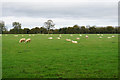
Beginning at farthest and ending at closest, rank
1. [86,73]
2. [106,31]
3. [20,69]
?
[106,31], [20,69], [86,73]

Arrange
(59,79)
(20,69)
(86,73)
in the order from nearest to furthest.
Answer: (59,79) → (86,73) → (20,69)

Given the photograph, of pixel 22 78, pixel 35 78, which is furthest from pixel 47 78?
pixel 22 78

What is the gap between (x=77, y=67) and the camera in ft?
27.4

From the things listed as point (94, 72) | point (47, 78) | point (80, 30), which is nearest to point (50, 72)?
point (47, 78)

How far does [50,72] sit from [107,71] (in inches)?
103

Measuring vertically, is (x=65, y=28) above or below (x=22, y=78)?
above

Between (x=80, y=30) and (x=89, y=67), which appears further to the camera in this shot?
(x=80, y=30)

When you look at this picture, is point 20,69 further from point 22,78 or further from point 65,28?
point 65,28

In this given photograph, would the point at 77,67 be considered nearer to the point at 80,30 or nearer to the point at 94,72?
the point at 94,72

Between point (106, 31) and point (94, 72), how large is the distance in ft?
360

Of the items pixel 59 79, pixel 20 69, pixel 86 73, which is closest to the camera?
pixel 59 79

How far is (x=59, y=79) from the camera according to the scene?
6.55 metres

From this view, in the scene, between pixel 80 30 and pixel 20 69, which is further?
pixel 80 30

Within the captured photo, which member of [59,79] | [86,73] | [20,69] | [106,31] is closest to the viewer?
[59,79]
